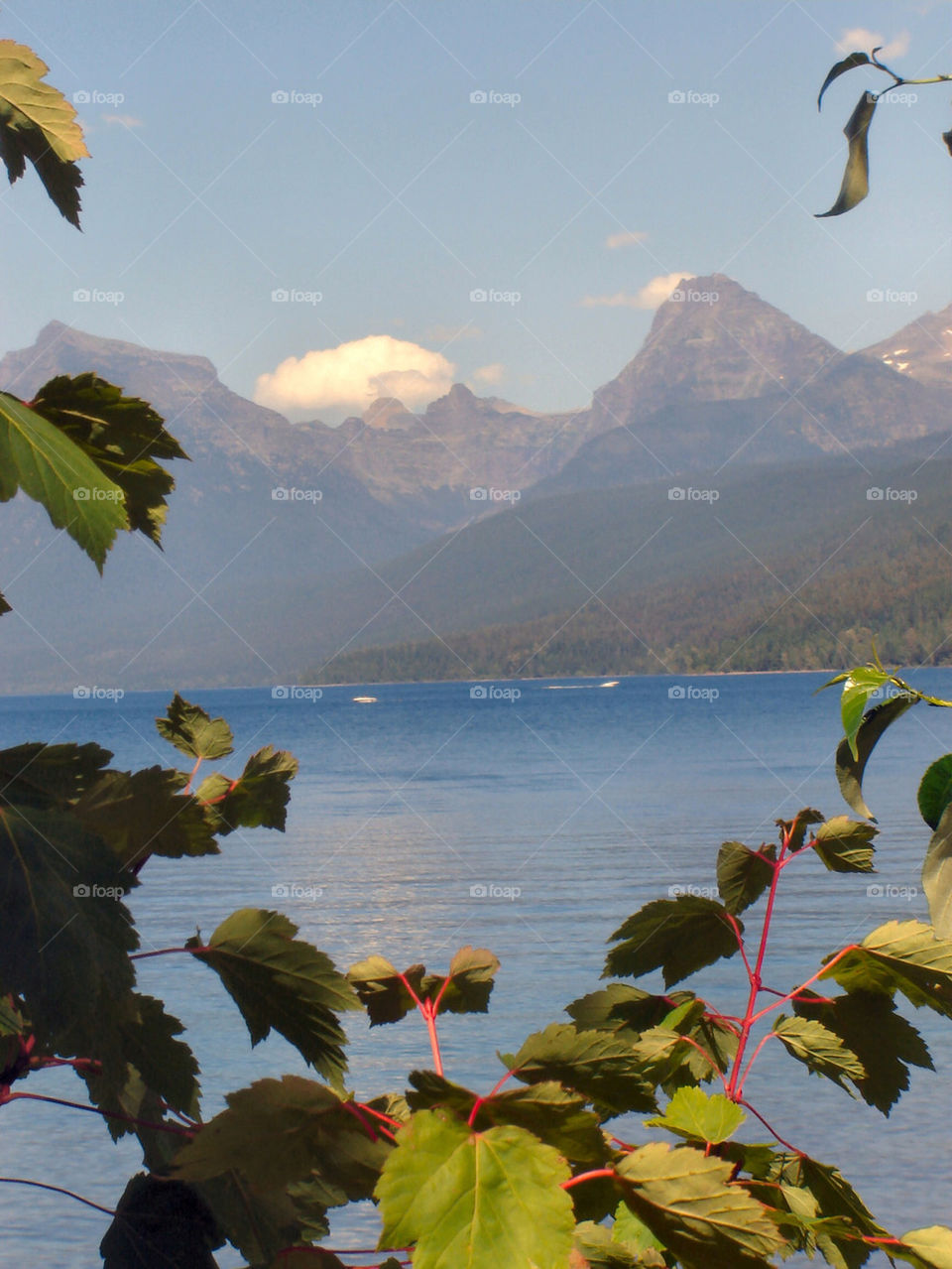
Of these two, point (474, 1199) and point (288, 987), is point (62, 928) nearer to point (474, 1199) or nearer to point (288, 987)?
point (288, 987)

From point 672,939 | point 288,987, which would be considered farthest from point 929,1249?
point 288,987

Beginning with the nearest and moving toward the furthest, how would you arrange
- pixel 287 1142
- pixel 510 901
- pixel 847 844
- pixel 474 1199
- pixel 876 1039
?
pixel 474 1199, pixel 287 1142, pixel 876 1039, pixel 847 844, pixel 510 901

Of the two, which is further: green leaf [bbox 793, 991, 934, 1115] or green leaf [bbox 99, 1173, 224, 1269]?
green leaf [bbox 793, 991, 934, 1115]

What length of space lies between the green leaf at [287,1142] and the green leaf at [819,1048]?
1.63ft

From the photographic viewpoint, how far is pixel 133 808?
0.99 m

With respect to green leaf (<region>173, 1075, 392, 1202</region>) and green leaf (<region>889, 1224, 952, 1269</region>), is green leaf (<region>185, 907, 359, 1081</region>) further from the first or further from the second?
green leaf (<region>889, 1224, 952, 1269</region>)

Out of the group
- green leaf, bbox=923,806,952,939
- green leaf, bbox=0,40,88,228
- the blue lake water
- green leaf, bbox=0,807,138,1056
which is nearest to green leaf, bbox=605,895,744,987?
green leaf, bbox=923,806,952,939

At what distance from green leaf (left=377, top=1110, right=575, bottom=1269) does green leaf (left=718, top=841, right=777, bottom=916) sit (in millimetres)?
764

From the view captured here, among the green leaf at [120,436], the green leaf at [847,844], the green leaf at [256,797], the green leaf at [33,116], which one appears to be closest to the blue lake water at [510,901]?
the green leaf at [256,797]

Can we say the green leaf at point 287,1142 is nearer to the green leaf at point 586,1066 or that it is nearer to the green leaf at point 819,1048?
the green leaf at point 586,1066

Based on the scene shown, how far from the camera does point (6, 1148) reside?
8.96 metres

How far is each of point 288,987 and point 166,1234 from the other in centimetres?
23

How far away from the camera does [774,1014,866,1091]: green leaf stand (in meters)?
1.11

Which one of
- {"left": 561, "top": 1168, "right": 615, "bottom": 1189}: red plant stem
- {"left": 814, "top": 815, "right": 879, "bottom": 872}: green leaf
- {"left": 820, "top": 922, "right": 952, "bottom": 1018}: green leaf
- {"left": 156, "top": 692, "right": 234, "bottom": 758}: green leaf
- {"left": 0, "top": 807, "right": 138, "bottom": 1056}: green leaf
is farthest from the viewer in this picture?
{"left": 156, "top": 692, "right": 234, "bottom": 758}: green leaf
